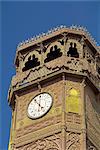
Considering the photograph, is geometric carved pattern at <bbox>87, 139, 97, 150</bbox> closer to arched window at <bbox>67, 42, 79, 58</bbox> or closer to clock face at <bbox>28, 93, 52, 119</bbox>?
clock face at <bbox>28, 93, 52, 119</bbox>

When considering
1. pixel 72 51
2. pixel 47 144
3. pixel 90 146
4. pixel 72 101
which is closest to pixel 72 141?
pixel 90 146

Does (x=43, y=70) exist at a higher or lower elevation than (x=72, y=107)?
higher

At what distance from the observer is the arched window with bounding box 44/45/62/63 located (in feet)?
Answer: 152

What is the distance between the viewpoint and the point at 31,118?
4300cm

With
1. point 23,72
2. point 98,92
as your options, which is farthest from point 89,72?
point 23,72

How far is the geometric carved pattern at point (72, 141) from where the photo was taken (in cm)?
4053

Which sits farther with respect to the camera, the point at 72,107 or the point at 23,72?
the point at 23,72

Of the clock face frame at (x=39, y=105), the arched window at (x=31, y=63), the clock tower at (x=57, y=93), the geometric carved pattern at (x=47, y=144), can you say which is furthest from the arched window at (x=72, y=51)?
the geometric carved pattern at (x=47, y=144)

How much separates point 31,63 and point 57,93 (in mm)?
4530

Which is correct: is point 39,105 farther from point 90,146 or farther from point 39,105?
point 90,146

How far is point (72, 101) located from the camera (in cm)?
4294

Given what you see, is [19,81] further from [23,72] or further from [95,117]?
[95,117]

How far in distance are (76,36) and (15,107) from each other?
6161 mm

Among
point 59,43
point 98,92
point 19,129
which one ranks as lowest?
point 19,129
